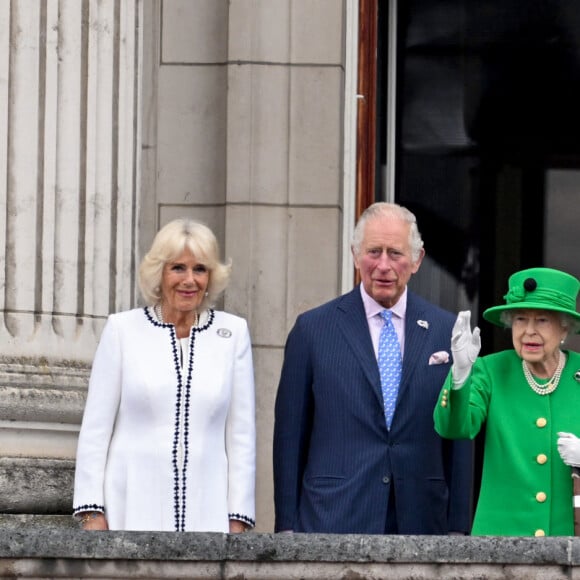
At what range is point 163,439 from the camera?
7.89 m

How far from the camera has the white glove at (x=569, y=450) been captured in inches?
311

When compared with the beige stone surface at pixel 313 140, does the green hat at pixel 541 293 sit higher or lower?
lower

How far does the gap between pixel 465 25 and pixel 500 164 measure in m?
0.74

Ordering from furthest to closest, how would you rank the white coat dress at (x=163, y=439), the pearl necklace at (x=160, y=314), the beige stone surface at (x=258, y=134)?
1. the beige stone surface at (x=258, y=134)
2. the pearl necklace at (x=160, y=314)
3. the white coat dress at (x=163, y=439)

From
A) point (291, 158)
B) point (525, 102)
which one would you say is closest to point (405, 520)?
point (291, 158)

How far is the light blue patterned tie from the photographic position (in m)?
8.12

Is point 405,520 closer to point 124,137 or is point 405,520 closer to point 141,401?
point 141,401

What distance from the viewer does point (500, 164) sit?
1159cm

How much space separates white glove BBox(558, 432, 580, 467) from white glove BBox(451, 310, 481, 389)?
1.67 feet

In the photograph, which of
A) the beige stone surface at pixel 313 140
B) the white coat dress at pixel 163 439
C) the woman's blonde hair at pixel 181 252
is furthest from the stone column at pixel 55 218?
the beige stone surface at pixel 313 140

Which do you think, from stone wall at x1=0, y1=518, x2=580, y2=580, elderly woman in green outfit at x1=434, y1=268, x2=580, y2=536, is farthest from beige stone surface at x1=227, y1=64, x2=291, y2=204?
stone wall at x1=0, y1=518, x2=580, y2=580

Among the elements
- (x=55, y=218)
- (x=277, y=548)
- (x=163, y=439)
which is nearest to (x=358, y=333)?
(x=163, y=439)

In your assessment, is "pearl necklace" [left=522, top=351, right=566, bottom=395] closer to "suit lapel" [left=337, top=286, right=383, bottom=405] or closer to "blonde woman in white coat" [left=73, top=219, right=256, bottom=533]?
"suit lapel" [left=337, top=286, right=383, bottom=405]

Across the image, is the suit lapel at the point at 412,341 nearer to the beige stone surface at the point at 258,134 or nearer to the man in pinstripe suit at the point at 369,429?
the man in pinstripe suit at the point at 369,429
